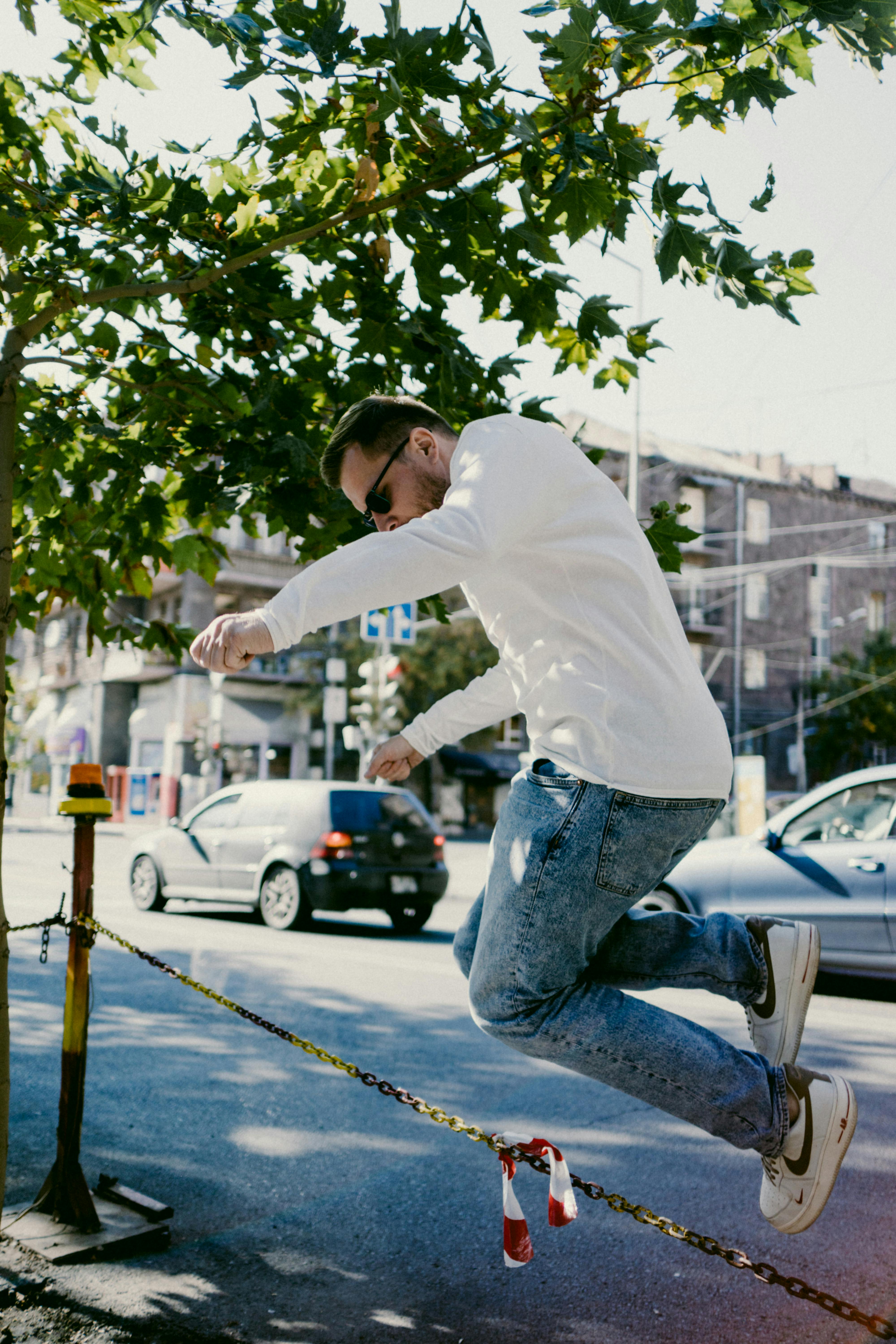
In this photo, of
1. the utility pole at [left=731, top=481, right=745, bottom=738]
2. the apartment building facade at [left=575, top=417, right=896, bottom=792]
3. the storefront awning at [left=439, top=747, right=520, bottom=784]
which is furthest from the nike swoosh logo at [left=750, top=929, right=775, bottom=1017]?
the utility pole at [left=731, top=481, right=745, bottom=738]

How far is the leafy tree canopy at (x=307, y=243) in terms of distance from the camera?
96.7 inches

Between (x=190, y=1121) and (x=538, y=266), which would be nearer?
(x=538, y=266)

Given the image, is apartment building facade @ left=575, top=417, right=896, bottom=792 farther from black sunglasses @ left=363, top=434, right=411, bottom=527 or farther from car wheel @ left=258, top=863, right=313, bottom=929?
black sunglasses @ left=363, top=434, right=411, bottom=527

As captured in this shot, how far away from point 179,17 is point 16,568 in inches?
87.3

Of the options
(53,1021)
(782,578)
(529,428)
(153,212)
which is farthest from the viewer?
(782,578)

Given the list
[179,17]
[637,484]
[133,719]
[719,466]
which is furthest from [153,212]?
[719,466]

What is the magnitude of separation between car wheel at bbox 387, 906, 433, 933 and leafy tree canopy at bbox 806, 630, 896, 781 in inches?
1284

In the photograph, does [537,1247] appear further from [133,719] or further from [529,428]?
[133,719]

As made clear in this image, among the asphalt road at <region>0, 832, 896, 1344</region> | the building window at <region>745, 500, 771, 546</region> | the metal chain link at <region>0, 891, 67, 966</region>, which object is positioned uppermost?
the building window at <region>745, 500, 771, 546</region>

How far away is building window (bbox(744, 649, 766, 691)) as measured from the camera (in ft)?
151

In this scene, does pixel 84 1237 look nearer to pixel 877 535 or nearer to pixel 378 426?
pixel 378 426

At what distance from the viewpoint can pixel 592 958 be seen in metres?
2.48

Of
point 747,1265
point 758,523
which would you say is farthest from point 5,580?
point 758,523

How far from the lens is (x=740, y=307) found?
9.09 ft
